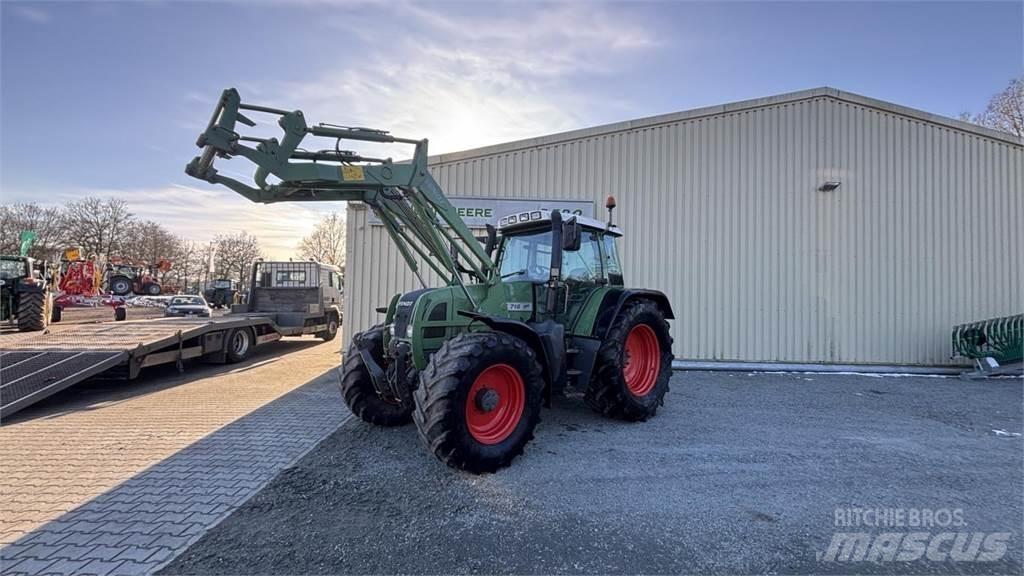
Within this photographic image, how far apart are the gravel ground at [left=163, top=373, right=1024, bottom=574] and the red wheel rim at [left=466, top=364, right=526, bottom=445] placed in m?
0.35

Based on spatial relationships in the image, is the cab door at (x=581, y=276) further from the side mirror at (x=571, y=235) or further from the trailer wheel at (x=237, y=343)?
the trailer wheel at (x=237, y=343)

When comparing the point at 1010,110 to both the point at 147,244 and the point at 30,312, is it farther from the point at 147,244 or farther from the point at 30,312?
the point at 147,244

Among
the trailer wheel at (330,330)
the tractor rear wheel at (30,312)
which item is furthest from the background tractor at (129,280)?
the trailer wheel at (330,330)

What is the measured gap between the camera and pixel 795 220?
9.27m

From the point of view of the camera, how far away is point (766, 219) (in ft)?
30.5

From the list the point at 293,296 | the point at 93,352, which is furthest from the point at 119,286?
the point at 93,352

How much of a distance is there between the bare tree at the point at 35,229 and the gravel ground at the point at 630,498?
4777 centimetres

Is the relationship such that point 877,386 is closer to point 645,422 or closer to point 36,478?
point 645,422

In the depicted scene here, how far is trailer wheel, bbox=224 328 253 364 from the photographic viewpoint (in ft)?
29.1

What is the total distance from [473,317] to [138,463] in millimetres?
3109

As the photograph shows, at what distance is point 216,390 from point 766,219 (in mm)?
10400

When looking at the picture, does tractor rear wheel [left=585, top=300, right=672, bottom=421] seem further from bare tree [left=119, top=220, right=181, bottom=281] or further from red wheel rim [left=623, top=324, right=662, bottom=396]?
bare tree [left=119, top=220, right=181, bottom=281]

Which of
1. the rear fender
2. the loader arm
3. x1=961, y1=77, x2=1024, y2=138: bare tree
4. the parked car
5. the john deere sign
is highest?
x1=961, y1=77, x2=1024, y2=138: bare tree

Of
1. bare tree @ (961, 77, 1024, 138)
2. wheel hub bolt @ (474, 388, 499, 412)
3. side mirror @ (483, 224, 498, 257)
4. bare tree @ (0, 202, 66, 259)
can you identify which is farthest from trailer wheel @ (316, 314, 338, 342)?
bare tree @ (0, 202, 66, 259)
